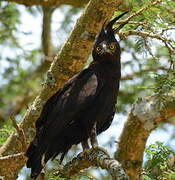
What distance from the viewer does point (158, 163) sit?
13.7 ft

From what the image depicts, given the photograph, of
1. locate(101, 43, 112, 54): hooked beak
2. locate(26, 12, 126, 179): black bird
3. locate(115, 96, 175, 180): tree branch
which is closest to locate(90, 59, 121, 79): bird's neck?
locate(26, 12, 126, 179): black bird

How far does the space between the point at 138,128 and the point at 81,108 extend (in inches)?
39.0

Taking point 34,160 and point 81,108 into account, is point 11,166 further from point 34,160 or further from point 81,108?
point 81,108

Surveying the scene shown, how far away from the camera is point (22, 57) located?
8.45 meters

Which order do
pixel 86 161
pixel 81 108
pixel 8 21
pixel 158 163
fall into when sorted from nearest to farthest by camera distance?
pixel 158 163 → pixel 86 161 → pixel 81 108 → pixel 8 21

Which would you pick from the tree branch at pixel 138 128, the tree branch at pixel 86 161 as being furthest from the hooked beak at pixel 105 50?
the tree branch at pixel 86 161

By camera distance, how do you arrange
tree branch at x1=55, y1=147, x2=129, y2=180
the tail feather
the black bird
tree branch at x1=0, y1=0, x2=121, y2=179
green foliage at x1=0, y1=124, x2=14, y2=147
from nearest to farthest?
tree branch at x1=55, y1=147, x2=129, y2=180 < the tail feather < the black bird < tree branch at x1=0, y1=0, x2=121, y2=179 < green foliage at x1=0, y1=124, x2=14, y2=147

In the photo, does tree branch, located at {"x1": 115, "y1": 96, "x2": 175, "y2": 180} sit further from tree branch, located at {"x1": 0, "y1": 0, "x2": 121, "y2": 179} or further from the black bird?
tree branch, located at {"x1": 0, "y1": 0, "x2": 121, "y2": 179}

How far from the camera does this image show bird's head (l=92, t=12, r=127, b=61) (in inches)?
202

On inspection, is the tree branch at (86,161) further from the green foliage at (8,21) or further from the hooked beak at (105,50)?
the green foliage at (8,21)

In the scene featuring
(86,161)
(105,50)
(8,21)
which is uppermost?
(8,21)

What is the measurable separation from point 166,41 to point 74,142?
1.32m

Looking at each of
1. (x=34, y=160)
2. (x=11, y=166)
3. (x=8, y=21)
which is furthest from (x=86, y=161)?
(x=8, y=21)

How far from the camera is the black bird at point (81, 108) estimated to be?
4715 millimetres
